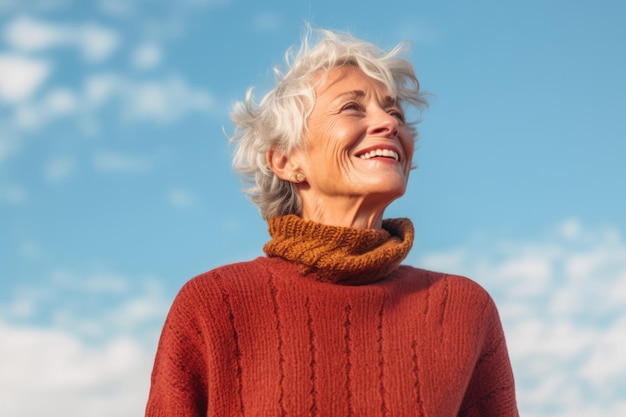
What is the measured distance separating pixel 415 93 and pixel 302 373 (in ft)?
4.69

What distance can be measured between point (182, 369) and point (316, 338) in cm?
54

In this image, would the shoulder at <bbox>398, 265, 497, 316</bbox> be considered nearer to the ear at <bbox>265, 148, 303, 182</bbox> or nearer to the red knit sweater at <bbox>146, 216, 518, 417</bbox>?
the red knit sweater at <bbox>146, 216, 518, 417</bbox>

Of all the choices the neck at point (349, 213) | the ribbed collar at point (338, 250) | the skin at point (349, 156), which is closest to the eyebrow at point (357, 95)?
the skin at point (349, 156)

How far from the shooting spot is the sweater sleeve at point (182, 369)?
10.5 ft

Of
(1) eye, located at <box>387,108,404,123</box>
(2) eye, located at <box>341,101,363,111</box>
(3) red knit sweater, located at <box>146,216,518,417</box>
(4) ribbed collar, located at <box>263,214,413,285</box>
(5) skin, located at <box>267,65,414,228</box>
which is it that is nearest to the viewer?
(3) red knit sweater, located at <box>146,216,518,417</box>

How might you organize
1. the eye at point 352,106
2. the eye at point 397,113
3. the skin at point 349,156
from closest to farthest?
the skin at point 349,156 → the eye at point 352,106 → the eye at point 397,113

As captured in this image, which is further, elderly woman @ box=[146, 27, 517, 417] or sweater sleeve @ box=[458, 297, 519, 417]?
sweater sleeve @ box=[458, 297, 519, 417]

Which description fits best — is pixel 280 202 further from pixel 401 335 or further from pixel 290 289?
pixel 401 335

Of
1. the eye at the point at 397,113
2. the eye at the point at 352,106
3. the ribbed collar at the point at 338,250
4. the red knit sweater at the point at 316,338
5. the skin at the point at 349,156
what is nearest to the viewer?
the red knit sweater at the point at 316,338

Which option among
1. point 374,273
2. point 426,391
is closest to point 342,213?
point 374,273

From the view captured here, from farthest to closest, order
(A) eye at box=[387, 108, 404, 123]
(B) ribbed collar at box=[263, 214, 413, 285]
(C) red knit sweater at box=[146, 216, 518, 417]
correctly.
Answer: (A) eye at box=[387, 108, 404, 123] → (B) ribbed collar at box=[263, 214, 413, 285] → (C) red knit sweater at box=[146, 216, 518, 417]

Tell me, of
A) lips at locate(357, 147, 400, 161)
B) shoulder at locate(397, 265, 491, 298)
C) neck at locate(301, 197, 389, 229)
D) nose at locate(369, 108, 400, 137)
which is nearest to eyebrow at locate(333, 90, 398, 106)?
nose at locate(369, 108, 400, 137)

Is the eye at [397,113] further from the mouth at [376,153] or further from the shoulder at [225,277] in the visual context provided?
the shoulder at [225,277]

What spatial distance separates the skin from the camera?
338 centimetres
